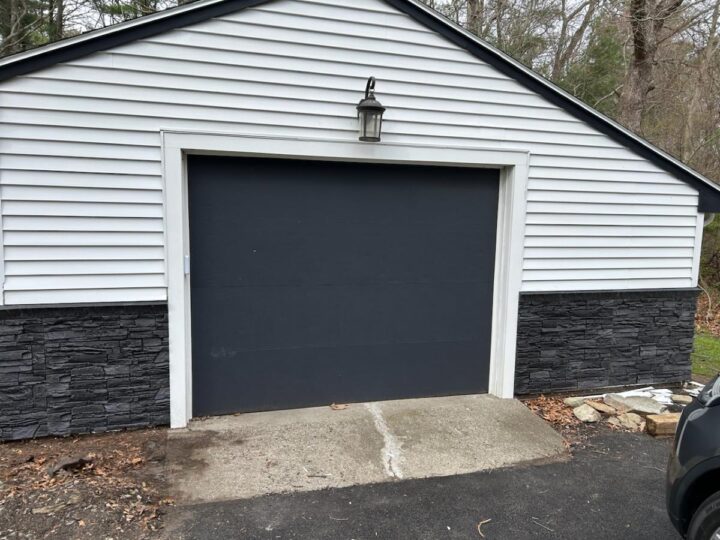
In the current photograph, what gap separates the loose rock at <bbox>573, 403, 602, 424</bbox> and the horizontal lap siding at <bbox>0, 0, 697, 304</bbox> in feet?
3.52

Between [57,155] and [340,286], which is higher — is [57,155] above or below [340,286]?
above

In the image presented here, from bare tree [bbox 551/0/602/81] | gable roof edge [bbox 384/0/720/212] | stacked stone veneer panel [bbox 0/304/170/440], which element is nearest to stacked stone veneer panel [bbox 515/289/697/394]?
gable roof edge [bbox 384/0/720/212]

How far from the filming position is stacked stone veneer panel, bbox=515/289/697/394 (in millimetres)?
4301

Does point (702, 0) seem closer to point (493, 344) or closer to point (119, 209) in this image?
point (493, 344)

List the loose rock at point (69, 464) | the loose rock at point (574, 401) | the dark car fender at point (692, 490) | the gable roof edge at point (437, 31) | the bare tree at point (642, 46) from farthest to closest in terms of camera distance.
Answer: the bare tree at point (642, 46), the loose rock at point (574, 401), the gable roof edge at point (437, 31), the loose rock at point (69, 464), the dark car fender at point (692, 490)

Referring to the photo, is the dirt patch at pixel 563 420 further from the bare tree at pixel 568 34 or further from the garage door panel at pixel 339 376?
the bare tree at pixel 568 34

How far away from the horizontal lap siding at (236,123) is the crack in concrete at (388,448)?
5.88ft

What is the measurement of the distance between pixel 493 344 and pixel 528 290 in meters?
0.59

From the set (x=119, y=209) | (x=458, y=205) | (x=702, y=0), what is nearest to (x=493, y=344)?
(x=458, y=205)

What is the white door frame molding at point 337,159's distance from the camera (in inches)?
133

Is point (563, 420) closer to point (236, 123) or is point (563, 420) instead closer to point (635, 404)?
point (635, 404)

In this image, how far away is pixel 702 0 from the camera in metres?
7.96

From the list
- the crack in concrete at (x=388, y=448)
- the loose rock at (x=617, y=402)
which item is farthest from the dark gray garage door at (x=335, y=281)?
the loose rock at (x=617, y=402)

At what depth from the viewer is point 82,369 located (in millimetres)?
3328
